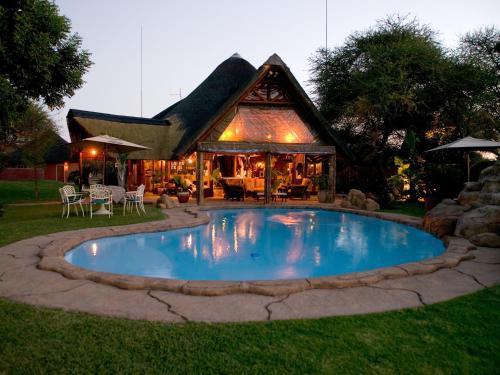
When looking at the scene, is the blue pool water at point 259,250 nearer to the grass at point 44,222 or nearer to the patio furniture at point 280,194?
the grass at point 44,222

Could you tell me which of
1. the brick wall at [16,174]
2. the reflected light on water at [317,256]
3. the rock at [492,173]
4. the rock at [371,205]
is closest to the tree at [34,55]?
the reflected light on water at [317,256]

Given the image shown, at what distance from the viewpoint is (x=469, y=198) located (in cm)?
891

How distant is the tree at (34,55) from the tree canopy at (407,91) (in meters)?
12.9

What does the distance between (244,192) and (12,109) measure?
9281 millimetres

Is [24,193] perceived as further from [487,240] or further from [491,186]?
[491,186]

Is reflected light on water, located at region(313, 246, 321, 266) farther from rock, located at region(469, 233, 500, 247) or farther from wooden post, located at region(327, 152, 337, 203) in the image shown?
wooden post, located at region(327, 152, 337, 203)

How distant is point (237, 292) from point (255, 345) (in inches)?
48.4

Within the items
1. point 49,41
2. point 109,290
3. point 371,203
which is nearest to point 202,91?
point 49,41

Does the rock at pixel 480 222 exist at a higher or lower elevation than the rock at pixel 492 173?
lower

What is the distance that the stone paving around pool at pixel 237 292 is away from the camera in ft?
10.8

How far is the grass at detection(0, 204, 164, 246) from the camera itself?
7191 millimetres

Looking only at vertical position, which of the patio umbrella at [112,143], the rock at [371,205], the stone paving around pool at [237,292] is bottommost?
the stone paving around pool at [237,292]

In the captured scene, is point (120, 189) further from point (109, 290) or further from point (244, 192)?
point (109, 290)

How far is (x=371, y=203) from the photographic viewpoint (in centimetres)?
1298
